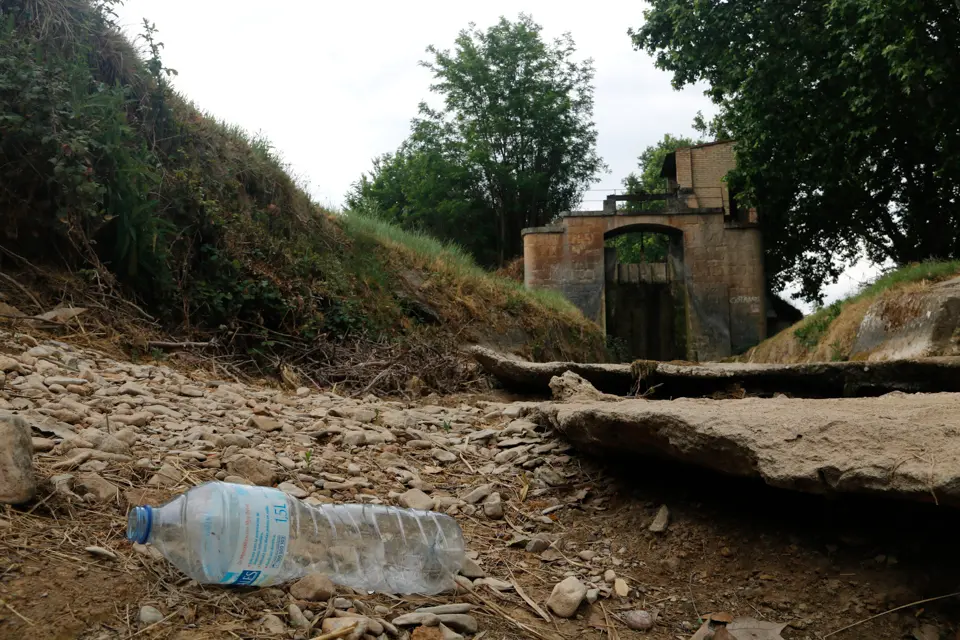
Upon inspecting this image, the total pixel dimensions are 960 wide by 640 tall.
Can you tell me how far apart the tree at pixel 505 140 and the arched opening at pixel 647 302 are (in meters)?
8.29

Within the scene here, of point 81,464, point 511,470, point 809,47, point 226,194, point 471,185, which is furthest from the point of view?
point 471,185

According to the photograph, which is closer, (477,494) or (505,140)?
(477,494)

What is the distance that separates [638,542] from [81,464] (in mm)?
2202

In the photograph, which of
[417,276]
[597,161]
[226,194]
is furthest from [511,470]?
[597,161]

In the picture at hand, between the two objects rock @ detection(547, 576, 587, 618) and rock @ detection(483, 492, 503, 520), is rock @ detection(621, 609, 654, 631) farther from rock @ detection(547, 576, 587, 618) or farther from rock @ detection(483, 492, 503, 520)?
rock @ detection(483, 492, 503, 520)

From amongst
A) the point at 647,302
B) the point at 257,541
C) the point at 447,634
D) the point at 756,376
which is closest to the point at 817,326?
the point at 647,302

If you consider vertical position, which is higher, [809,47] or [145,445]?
[809,47]

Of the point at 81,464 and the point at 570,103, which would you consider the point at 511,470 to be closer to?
the point at 81,464

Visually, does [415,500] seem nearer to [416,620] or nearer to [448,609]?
[448,609]

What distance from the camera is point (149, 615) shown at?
1892 mm

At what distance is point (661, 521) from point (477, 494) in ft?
2.94

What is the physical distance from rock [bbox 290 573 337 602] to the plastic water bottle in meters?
0.08

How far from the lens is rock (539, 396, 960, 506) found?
7.39ft

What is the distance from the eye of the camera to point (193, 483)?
282cm
